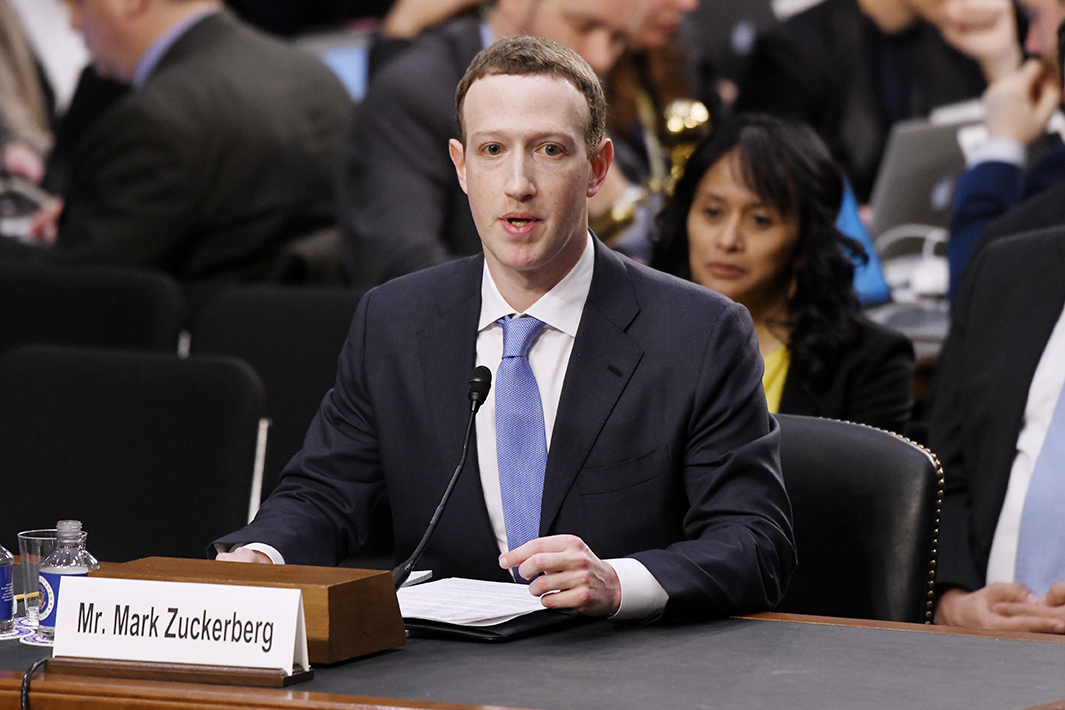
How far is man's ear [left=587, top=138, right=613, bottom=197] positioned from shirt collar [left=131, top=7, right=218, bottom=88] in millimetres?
2819

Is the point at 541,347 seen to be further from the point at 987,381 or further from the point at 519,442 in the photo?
the point at 987,381

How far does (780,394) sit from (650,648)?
1259mm

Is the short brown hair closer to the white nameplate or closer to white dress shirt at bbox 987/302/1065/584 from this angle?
the white nameplate

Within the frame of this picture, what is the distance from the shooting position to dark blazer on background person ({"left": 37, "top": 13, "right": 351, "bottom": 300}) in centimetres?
407

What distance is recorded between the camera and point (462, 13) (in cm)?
520

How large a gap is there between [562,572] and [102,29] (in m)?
3.58

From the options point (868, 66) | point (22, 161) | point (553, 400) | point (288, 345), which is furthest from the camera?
point (22, 161)

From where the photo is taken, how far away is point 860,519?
1.92 m

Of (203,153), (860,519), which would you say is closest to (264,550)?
(860,519)

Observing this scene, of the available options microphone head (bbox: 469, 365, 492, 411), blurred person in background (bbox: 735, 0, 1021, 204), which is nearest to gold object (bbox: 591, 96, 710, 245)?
blurred person in background (bbox: 735, 0, 1021, 204)

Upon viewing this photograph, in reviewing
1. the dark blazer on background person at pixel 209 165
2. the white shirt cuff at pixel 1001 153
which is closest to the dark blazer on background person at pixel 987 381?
the white shirt cuff at pixel 1001 153

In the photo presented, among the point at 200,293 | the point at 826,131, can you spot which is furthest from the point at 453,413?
the point at 826,131

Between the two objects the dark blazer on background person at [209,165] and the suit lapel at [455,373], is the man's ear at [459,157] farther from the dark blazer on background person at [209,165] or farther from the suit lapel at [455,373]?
the dark blazer on background person at [209,165]

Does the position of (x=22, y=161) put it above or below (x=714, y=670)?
above
